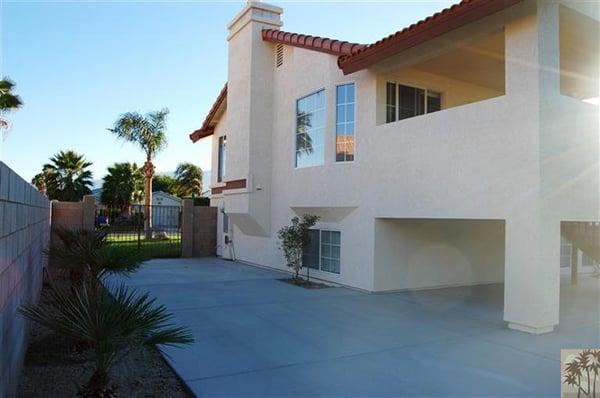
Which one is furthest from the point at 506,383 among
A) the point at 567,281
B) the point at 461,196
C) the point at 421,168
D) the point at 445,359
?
the point at 567,281

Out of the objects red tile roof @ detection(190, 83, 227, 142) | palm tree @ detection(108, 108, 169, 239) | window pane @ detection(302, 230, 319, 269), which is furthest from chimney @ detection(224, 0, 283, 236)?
palm tree @ detection(108, 108, 169, 239)

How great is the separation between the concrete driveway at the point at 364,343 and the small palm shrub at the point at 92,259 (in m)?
1.61

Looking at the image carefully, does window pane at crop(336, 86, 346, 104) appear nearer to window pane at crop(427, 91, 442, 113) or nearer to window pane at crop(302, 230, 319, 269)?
window pane at crop(427, 91, 442, 113)

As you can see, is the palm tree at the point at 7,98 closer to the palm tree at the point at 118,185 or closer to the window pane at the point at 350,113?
the window pane at the point at 350,113

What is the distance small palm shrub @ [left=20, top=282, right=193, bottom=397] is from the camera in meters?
3.91

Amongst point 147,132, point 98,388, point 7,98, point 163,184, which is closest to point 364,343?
point 98,388

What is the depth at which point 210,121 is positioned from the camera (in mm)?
22094

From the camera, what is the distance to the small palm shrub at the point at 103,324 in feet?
12.8

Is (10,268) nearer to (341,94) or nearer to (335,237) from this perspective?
(335,237)

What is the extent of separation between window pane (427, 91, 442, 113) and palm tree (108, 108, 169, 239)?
72.0 ft

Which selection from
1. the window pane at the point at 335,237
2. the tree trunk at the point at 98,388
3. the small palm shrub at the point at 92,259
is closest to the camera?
the tree trunk at the point at 98,388

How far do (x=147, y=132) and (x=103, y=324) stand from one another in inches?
1122

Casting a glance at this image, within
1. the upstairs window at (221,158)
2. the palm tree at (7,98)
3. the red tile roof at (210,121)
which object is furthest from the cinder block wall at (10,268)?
the palm tree at (7,98)

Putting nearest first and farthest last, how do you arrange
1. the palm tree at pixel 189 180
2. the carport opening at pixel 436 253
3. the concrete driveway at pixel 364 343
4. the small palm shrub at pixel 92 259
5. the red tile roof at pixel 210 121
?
the concrete driveway at pixel 364 343 → the small palm shrub at pixel 92 259 → the carport opening at pixel 436 253 → the red tile roof at pixel 210 121 → the palm tree at pixel 189 180
